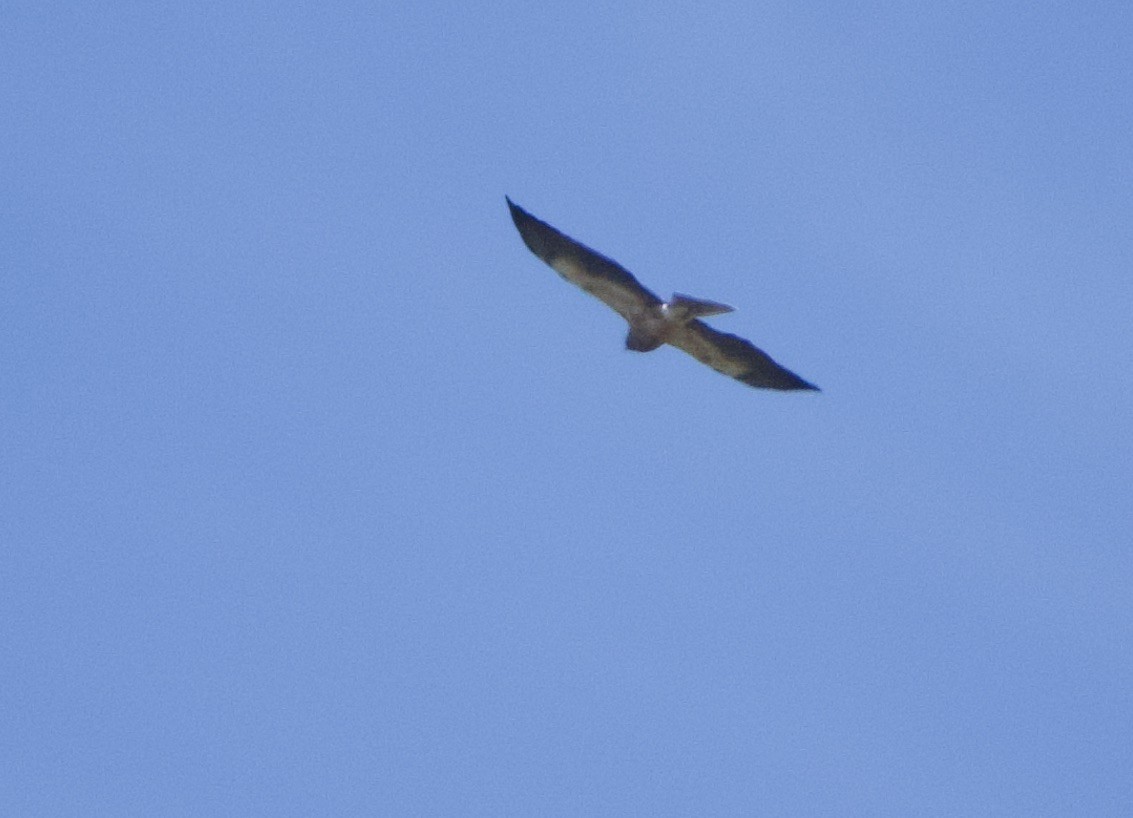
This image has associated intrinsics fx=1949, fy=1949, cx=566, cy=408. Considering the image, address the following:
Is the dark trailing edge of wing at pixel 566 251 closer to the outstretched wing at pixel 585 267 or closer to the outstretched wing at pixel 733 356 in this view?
the outstretched wing at pixel 585 267

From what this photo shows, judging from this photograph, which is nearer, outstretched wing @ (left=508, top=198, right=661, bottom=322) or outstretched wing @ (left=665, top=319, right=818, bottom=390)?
outstretched wing @ (left=508, top=198, right=661, bottom=322)

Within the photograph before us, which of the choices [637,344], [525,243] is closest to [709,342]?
[637,344]

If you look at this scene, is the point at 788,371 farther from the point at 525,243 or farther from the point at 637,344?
the point at 525,243

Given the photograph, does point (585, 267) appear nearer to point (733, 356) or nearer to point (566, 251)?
point (566, 251)

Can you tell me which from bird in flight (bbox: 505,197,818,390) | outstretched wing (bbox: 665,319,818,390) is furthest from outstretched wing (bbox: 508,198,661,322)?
outstretched wing (bbox: 665,319,818,390)

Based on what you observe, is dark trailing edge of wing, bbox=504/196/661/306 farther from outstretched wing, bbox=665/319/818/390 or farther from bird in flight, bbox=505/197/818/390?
outstretched wing, bbox=665/319/818/390

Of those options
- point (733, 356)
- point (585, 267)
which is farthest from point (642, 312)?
point (733, 356)

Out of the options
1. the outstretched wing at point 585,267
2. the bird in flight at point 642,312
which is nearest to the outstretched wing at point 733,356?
the bird in flight at point 642,312
